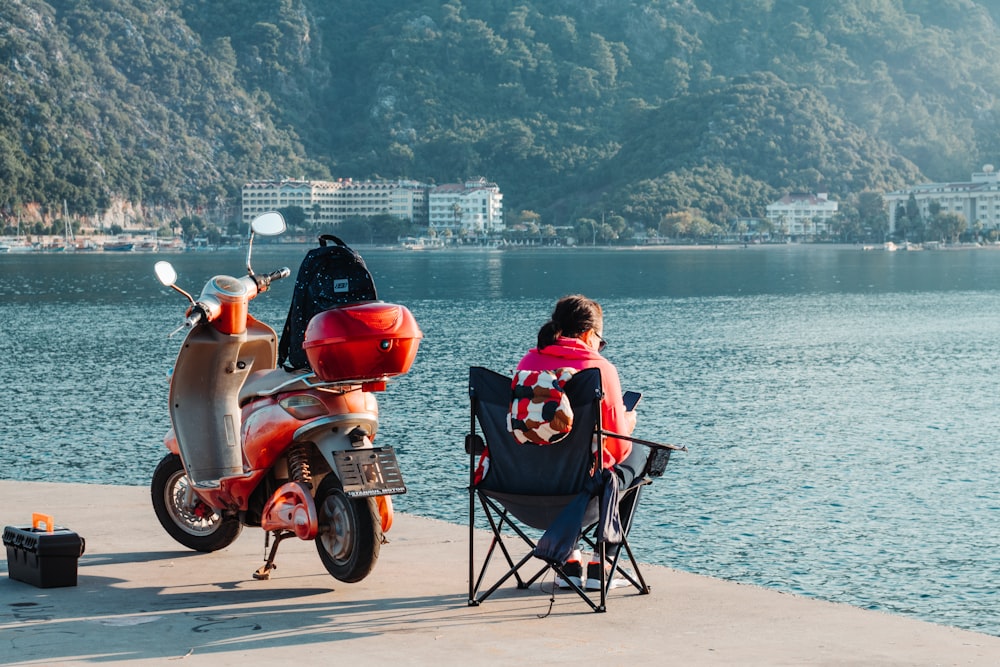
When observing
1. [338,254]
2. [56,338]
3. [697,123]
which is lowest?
[56,338]

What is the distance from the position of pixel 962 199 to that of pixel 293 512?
606ft

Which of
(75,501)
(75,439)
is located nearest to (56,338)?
(75,439)

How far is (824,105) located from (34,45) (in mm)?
94893

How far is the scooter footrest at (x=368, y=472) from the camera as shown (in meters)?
5.81

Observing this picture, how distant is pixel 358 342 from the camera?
5.84m

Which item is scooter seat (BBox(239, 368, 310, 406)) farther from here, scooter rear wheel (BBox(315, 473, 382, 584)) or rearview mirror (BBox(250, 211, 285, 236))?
rearview mirror (BBox(250, 211, 285, 236))

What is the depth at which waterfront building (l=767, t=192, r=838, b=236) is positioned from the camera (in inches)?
6845

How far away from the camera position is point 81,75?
589ft

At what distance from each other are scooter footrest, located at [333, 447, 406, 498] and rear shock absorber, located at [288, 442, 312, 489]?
300 mm

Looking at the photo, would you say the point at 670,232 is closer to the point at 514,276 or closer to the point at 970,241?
the point at 970,241

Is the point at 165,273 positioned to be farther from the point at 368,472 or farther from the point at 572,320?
the point at 572,320

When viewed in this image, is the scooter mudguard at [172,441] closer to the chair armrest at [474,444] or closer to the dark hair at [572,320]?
the chair armrest at [474,444]

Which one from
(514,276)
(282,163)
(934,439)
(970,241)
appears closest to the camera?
(934,439)

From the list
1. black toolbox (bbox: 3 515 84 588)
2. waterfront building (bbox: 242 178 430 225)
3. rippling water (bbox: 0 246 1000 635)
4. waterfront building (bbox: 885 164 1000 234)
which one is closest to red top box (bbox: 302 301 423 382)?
black toolbox (bbox: 3 515 84 588)
